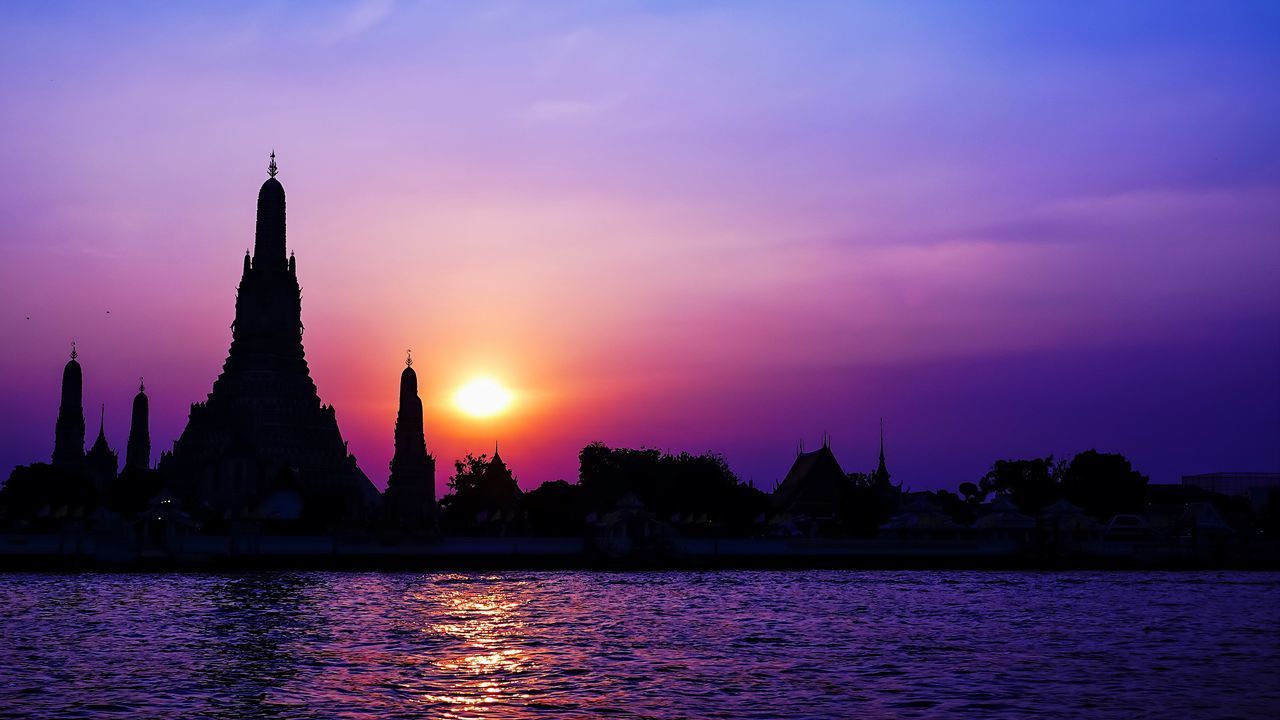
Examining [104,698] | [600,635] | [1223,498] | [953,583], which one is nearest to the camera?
[104,698]

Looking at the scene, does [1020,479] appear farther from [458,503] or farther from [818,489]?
[458,503]

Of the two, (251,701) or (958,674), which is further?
(958,674)

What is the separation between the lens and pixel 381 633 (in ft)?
136

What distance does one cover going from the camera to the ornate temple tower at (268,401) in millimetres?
132125

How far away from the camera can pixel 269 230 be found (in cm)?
13812

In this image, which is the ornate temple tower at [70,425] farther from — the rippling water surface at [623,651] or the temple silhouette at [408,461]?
the rippling water surface at [623,651]

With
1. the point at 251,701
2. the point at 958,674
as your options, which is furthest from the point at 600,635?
the point at 251,701

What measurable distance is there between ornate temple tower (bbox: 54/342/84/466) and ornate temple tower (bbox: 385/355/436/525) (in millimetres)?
65758

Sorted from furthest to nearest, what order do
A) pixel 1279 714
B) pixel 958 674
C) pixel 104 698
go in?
pixel 958 674 < pixel 104 698 < pixel 1279 714

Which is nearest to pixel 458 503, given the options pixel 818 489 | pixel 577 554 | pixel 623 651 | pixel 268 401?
pixel 268 401

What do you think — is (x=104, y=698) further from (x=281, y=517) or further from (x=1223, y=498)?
(x=1223, y=498)

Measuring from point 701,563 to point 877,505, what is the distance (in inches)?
1311

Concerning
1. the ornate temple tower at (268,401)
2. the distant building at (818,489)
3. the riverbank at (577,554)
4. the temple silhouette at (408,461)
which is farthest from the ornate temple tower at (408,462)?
the distant building at (818,489)

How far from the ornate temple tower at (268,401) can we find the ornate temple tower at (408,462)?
28.9 meters
